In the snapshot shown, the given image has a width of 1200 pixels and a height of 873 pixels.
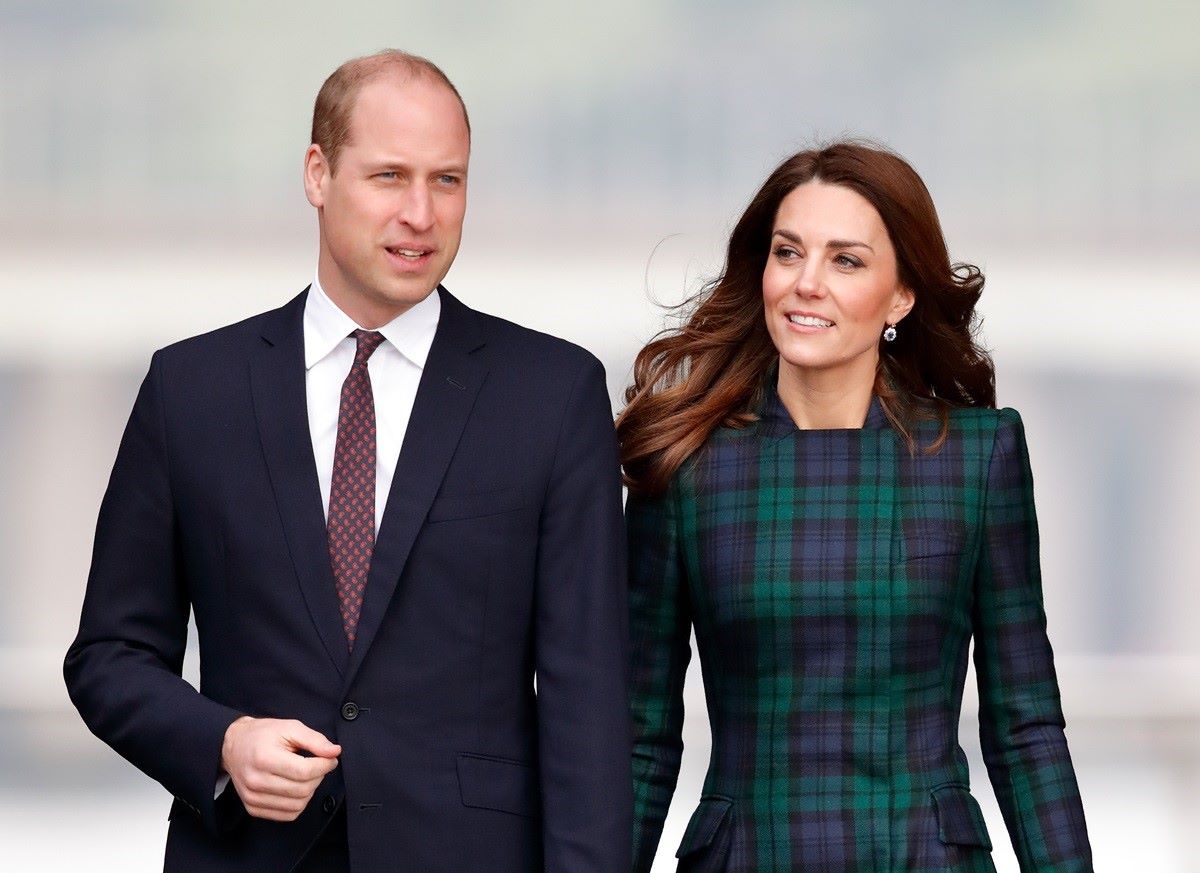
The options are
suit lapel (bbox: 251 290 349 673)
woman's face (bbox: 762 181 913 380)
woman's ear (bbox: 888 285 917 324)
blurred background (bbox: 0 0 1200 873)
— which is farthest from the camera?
blurred background (bbox: 0 0 1200 873)

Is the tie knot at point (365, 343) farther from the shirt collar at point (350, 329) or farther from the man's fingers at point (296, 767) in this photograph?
the man's fingers at point (296, 767)

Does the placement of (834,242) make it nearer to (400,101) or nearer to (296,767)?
(400,101)

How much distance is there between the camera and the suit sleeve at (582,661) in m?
2.36

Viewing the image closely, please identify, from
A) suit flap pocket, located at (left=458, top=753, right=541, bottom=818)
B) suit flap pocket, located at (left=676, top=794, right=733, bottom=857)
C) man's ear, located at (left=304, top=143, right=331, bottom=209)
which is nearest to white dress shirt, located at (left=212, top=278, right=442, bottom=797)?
man's ear, located at (left=304, top=143, right=331, bottom=209)

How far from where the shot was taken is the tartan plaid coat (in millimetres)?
2648

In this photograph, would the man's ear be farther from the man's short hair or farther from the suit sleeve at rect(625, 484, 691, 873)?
the suit sleeve at rect(625, 484, 691, 873)

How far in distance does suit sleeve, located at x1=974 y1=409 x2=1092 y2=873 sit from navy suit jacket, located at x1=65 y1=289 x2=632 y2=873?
53cm

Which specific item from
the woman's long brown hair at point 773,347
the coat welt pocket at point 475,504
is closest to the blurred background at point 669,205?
the woman's long brown hair at point 773,347

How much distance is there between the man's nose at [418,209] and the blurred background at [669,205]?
7.24 feet

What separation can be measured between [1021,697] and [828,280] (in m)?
0.55

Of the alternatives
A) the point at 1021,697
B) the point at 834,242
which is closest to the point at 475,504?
Answer: the point at 834,242

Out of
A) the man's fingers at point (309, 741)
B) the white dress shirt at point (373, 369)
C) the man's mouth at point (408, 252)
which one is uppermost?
the man's mouth at point (408, 252)

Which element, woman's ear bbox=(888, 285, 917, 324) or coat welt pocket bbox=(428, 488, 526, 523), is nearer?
coat welt pocket bbox=(428, 488, 526, 523)

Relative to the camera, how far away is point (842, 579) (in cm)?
270
